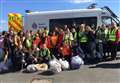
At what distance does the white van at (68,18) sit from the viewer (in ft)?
68.4

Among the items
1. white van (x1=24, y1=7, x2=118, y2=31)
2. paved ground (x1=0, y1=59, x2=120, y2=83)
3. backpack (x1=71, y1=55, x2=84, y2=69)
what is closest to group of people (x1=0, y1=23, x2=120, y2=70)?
backpack (x1=71, y1=55, x2=84, y2=69)

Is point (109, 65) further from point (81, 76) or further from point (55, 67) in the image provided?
point (55, 67)

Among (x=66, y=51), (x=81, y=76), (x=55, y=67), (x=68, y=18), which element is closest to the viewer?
(x=81, y=76)

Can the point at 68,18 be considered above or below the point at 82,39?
above

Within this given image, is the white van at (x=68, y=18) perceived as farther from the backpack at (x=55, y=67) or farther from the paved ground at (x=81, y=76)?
the backpack at (x=55, y=67)

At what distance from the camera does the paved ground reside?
14156 millimetres

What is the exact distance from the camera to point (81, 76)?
14484 mm

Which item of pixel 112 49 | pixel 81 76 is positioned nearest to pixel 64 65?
pixel 81 76

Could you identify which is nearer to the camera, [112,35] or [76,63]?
[76,63]

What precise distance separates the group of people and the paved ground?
2.29ft

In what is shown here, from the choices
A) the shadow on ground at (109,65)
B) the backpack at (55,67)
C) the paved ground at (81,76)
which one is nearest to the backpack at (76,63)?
the paved ground at (81,76)

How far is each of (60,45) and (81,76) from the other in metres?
2.38

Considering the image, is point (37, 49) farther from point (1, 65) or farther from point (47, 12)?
point (47, 12)

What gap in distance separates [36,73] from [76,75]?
5.63 ft
